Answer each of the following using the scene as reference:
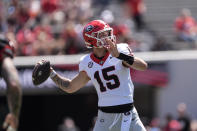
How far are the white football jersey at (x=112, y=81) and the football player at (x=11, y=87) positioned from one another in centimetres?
84

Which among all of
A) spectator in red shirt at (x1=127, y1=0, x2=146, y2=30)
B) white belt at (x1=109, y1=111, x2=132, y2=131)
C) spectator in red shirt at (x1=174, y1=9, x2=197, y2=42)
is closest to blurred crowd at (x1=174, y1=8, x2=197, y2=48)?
spectator in red shirt at (x1=174, y1=9, x2=197, y2=42)

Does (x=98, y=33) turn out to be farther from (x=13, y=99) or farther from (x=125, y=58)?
(x=13, y=99)

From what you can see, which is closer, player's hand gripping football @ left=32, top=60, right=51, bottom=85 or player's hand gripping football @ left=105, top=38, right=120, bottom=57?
player's hand gripping football @ left=105, top=38, right=120, bottom=57

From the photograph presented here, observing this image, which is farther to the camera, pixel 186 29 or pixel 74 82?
pixel 186 29

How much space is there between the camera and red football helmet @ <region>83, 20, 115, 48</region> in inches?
227

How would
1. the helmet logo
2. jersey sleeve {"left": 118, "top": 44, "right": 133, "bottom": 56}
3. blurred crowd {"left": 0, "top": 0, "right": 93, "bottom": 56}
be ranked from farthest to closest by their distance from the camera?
blurred crowd {"left": 0, "top": 0, "right": 93, "bottom": 56} < the helmet logo < jersey sleeve {"left": 118, "top": 44, "right": 133, "bottom": 56}

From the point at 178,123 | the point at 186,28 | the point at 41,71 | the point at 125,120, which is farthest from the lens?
the point at 186,28

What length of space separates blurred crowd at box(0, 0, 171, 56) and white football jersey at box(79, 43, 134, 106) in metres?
6.77

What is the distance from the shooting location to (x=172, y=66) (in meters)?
13.3

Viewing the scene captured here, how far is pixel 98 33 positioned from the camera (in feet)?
19.0

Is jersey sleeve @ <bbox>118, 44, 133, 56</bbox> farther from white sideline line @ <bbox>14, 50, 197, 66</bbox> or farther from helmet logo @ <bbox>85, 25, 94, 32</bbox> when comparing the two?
white sideline line @ <bbox>14, 50, 197, 66</bbox>

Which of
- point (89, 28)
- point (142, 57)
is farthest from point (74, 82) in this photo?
point (142, 57)

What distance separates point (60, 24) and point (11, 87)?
8.54 m

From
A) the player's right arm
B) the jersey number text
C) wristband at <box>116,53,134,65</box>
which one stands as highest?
wristband at <box>116,53,134,65</box>
